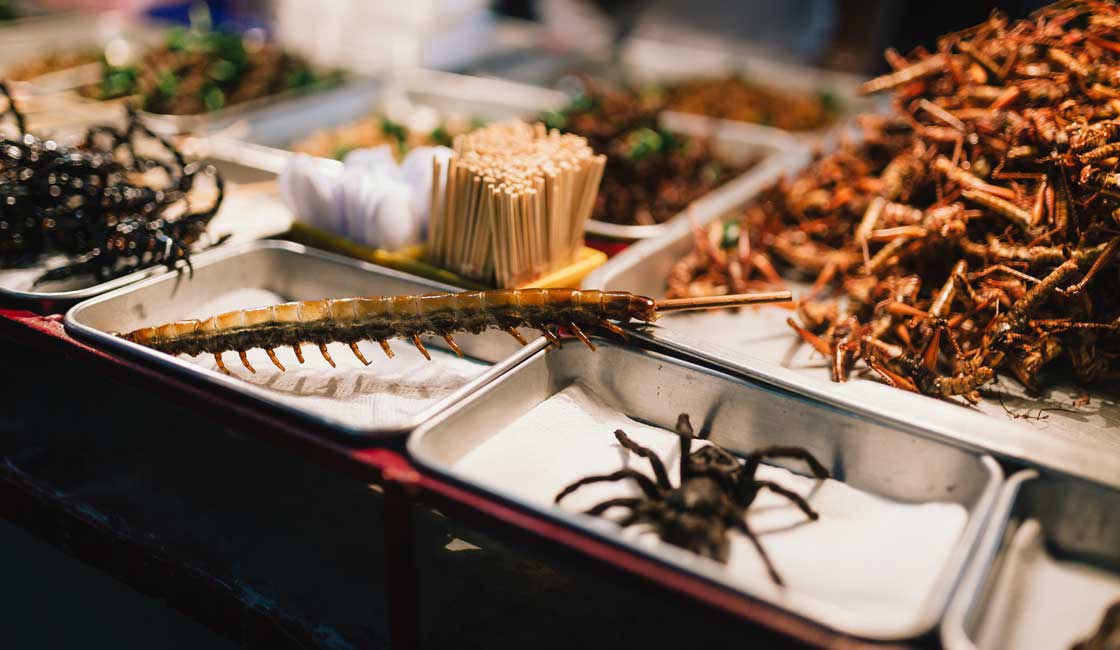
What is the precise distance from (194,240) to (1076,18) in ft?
8.92

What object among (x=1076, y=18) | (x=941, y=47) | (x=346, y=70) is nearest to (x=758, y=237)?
(x=941, y=47)

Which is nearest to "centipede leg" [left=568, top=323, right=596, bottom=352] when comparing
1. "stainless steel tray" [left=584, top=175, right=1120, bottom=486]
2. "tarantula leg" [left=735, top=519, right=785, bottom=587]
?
"stainless steel tray" [left=584, top=175, right=1120, bottom=486]

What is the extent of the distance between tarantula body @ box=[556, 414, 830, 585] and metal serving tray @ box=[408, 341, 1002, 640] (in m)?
0.07

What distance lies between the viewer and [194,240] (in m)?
2.21

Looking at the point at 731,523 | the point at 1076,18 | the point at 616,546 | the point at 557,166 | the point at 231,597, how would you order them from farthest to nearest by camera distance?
the point at 1076,18
the point at 557,166
the point at 231,597
the point at 731,523
the point at 616,546

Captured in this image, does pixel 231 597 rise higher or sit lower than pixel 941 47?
lower

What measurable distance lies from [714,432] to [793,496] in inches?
10.7

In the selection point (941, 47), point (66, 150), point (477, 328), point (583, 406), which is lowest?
point (583, 406)

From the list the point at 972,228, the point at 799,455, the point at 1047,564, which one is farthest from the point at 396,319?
the point at 972,228

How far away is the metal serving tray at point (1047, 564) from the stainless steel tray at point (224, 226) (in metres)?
1.94

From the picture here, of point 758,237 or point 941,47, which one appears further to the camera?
point 758,237

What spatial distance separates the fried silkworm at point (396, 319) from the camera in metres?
1.65

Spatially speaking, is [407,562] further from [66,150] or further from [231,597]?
[66,150]

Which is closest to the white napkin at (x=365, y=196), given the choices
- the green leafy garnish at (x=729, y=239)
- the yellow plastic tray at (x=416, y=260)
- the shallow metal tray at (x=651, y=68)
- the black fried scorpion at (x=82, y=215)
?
the yellow plastic tray at (x=416, y=260)
